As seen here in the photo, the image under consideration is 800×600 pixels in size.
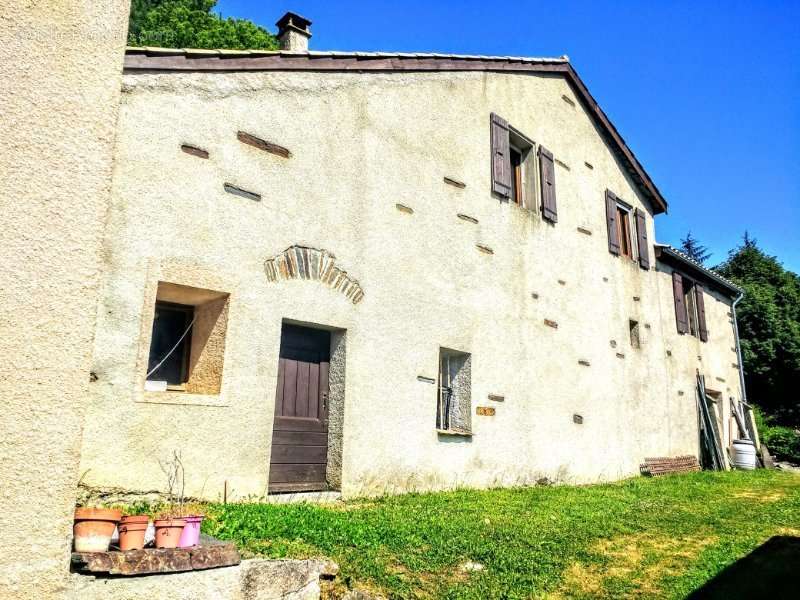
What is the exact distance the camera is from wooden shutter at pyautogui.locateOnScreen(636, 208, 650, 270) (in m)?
13.0

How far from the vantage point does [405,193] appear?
761 centimetres

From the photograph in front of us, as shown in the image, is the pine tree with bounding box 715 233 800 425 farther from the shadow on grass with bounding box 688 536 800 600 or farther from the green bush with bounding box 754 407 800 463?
the shadow on grass with bounding box 688 536 800 600

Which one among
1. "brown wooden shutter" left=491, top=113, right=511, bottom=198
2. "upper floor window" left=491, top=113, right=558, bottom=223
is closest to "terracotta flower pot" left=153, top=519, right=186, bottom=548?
"brown wooden shutter" left=491, top=113, right=511, bottom=198

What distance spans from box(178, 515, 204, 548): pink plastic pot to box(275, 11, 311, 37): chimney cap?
7.49 meters

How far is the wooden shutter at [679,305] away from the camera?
1382 cm

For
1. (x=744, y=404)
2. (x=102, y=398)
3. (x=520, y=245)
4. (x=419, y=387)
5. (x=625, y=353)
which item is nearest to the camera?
(x=102, y=398)

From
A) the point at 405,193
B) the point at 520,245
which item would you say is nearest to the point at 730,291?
the point at 520,245

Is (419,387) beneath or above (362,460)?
above

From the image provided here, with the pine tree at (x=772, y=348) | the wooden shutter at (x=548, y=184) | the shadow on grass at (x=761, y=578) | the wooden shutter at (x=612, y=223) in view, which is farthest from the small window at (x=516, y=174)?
the pine tree at (x=772, y=348)

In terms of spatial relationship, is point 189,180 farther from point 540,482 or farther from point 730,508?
point 730,508

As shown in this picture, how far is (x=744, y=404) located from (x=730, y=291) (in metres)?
3.14

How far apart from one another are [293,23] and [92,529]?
7.68m

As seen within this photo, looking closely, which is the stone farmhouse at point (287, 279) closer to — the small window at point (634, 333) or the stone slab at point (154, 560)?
the stone slab at point (154, 560)

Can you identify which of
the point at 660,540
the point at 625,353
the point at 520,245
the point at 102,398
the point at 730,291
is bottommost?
the point at 660,540
